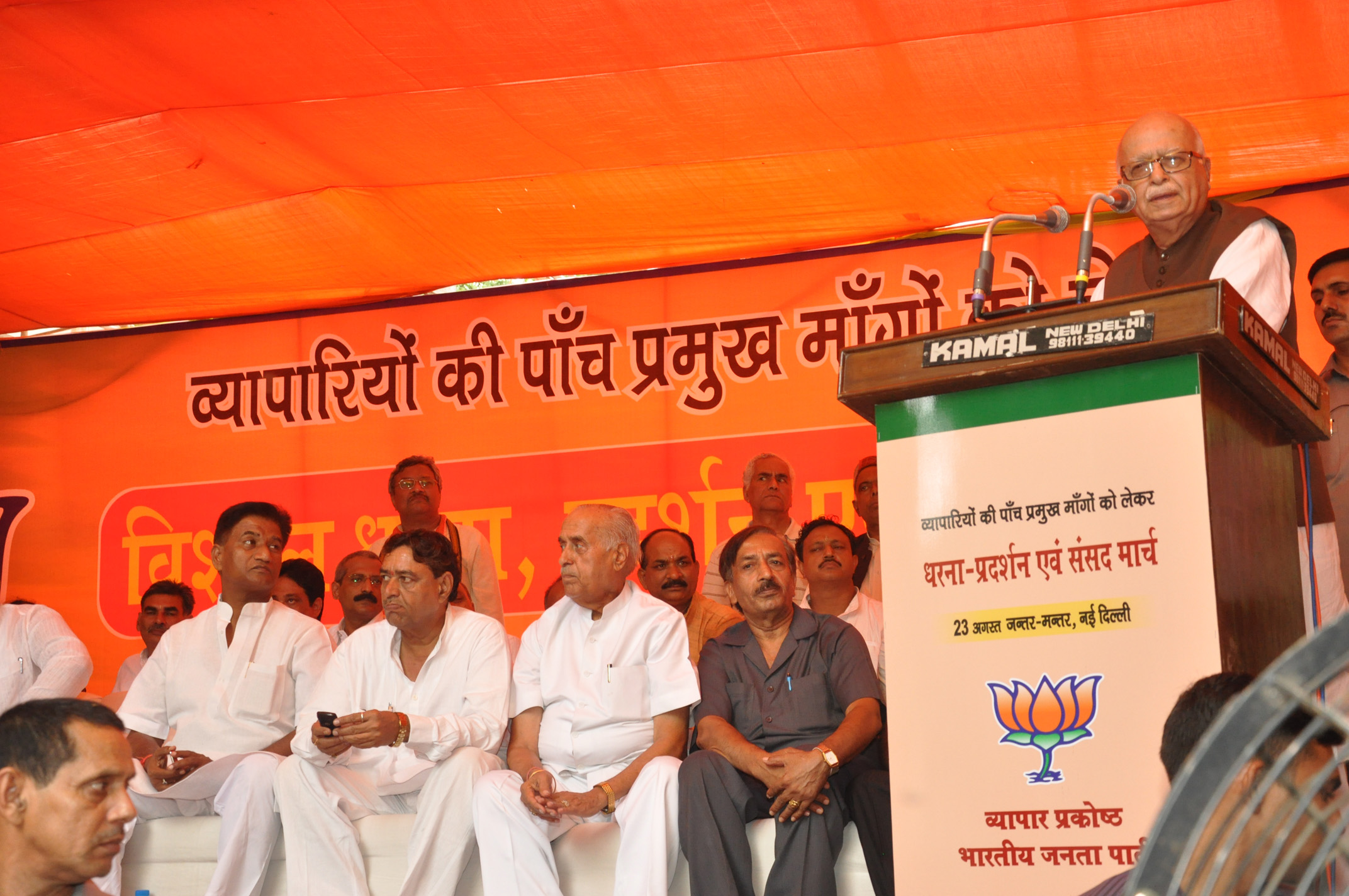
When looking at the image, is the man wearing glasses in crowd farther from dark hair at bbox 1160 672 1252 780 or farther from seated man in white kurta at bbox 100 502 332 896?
dark hair at bbox 1160 672 1252 780

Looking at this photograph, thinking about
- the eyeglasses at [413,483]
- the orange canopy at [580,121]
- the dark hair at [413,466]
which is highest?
the orange canopy at [580,121]

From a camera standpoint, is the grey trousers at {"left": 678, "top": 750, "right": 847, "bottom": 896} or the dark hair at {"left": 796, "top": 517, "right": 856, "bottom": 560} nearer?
the grey trousers at {"left": 678, "top": 750, "right": 847, "bottom": 896}

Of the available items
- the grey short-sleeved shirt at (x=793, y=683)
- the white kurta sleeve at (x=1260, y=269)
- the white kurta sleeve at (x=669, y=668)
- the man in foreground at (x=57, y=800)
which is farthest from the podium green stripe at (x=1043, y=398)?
the white kurta sleeve at (x=669, y=668)

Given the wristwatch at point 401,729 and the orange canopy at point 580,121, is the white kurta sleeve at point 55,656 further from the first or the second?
the orange canopy at point 580,121

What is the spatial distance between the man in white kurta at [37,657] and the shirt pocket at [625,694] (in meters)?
2.06

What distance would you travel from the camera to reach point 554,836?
4.15 m

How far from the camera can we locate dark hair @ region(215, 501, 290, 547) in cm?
500

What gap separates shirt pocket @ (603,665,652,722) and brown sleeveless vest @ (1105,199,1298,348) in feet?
6.66

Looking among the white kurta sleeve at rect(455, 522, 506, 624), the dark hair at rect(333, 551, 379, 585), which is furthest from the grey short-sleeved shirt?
the dark hair at rect(333, 551, 379, 585)

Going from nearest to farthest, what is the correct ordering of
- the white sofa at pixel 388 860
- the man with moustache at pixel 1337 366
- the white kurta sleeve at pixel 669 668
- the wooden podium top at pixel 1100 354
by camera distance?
the wooden podium top at pixel 1100 354 < the white sofa at pixel 388 860 < the man with moustache at pixel 1337 366 < the white kurta sleeve at pixel 669 668

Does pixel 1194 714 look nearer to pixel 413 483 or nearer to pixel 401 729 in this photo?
pixel 401 729

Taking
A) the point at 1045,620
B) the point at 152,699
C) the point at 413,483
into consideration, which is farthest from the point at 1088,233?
the point at 413,483

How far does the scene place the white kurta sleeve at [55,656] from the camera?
494cm

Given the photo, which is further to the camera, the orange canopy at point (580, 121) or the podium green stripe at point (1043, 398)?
the orange canopy at point (580, 121)
